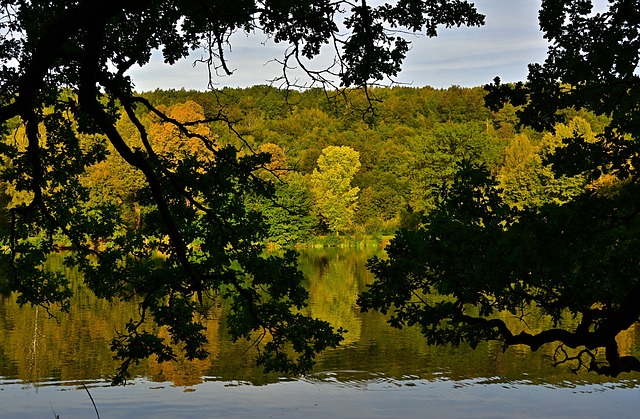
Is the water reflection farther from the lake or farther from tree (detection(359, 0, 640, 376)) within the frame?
tree (detection(359, 0, 640, 376))

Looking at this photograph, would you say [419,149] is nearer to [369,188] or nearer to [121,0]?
[369,188]

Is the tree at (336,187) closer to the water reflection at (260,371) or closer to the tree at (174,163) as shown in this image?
the water reflection at (260,371)

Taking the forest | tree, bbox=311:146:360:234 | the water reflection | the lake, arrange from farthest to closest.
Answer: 1. tree, bbox=311:146:360:234
2. the forest
3. the water reflection
4. the lake

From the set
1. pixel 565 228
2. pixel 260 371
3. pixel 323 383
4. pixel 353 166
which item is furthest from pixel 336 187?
pixel 565 228

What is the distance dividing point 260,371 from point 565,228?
16999mm

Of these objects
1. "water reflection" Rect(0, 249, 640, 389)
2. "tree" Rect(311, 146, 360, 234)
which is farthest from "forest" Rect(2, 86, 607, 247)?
"water reflection" Rect(0, 249, 640, 389)

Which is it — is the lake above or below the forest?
below

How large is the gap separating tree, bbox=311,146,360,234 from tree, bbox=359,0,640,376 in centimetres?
6669

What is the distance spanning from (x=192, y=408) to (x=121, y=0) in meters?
13.6

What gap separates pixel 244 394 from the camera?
20281mm

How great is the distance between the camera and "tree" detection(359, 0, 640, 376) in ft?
22.5

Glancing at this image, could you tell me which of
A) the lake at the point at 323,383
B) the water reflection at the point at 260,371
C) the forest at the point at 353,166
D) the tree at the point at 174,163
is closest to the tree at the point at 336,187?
the forest at the point at 353,166

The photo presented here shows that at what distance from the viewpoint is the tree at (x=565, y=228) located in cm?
687

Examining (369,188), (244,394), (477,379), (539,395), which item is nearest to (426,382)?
(477,379)
